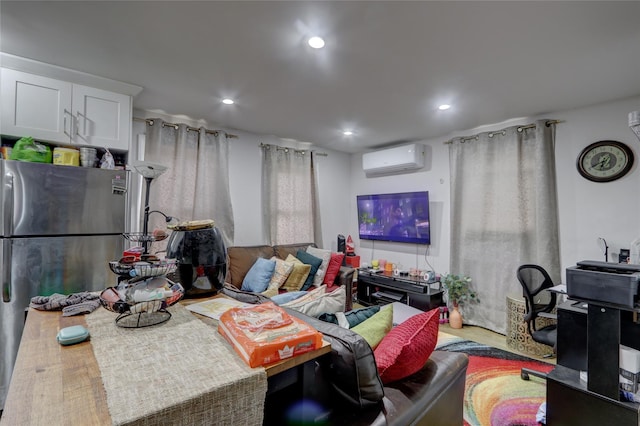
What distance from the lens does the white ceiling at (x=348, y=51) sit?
1.61 metres

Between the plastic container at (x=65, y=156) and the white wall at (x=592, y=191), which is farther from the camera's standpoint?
the white wall at (x=592, y=191)

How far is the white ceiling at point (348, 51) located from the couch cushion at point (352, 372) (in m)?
1.66

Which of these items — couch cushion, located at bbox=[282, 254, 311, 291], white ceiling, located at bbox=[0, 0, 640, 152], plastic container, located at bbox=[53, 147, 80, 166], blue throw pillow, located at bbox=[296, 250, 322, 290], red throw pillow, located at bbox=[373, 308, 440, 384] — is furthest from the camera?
blue throw pillow, located at bbox=[296, 250, 322, 290]

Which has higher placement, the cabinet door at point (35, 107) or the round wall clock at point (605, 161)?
the cabinet door at point (35, 107)

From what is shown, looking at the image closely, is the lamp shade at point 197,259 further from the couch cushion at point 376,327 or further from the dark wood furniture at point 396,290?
the dark wood furniture at point 396,290

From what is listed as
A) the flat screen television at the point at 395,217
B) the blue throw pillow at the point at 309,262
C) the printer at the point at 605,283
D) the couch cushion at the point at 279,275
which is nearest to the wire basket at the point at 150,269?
the printer at the point at 605,283

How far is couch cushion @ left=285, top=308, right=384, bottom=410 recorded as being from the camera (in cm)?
94

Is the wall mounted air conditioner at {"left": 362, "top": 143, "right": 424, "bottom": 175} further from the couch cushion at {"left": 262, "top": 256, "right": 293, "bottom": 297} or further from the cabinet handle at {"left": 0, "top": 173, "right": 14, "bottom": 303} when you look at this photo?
the cabinet handle at {"left": 0, "top": 173, "right": 14, "bottom": 303}

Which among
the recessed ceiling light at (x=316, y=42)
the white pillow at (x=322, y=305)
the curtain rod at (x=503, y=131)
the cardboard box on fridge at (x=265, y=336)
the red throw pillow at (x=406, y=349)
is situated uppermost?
the recessed ceiling light at (x=316, y=42)

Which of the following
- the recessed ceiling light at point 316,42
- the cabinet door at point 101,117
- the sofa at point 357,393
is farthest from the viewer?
the cabinet door at point 101,117

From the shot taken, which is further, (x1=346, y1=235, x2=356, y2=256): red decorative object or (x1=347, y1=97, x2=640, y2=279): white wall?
(x1=346, y1=235, x2=356, y2=256): red decorative object

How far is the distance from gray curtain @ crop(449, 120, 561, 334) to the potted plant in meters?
0.08

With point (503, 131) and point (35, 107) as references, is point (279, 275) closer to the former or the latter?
point (35, 107)

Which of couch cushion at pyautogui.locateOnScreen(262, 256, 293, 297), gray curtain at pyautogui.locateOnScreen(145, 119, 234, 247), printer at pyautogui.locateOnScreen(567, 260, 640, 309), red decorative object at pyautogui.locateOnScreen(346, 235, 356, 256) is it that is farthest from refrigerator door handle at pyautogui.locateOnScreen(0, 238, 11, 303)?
red decorative object at pyautogui.locateOnScreen(346, 235, 356, 256)
